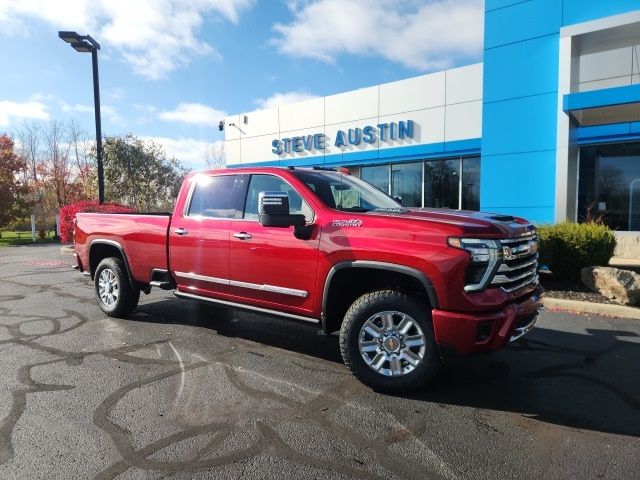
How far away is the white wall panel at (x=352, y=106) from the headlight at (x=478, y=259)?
14.0 metres

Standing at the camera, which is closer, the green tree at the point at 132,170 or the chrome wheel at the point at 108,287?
the chrome wheel at the point at 108,287

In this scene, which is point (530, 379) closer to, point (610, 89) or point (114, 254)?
point (114, 254)

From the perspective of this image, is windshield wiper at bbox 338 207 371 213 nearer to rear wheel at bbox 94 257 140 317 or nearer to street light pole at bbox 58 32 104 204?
rear wheel at bbox 94 257 140 317

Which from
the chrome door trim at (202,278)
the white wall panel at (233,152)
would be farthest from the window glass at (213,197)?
the white wall panel at (233,152)

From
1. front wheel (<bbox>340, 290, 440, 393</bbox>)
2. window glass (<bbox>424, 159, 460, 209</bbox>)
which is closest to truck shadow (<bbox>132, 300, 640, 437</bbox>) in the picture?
front wheel (<bbox>340, 290, 440, 393</bbox>)

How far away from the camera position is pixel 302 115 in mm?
18969

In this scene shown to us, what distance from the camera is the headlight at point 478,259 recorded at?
11.2 ft

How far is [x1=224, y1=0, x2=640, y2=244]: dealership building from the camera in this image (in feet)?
37.2

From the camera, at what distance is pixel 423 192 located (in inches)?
632

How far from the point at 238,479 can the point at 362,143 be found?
15559 mm

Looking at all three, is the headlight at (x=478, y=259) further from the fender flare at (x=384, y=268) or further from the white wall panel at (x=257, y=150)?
the white wall panel at (x=257, y=150)

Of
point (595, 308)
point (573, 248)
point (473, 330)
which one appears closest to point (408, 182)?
point (573, 248)

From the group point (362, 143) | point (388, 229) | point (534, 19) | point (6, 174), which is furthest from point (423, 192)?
point (6, 174)

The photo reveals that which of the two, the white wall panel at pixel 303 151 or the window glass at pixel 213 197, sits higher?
the white wall panel at pixel 303 151
